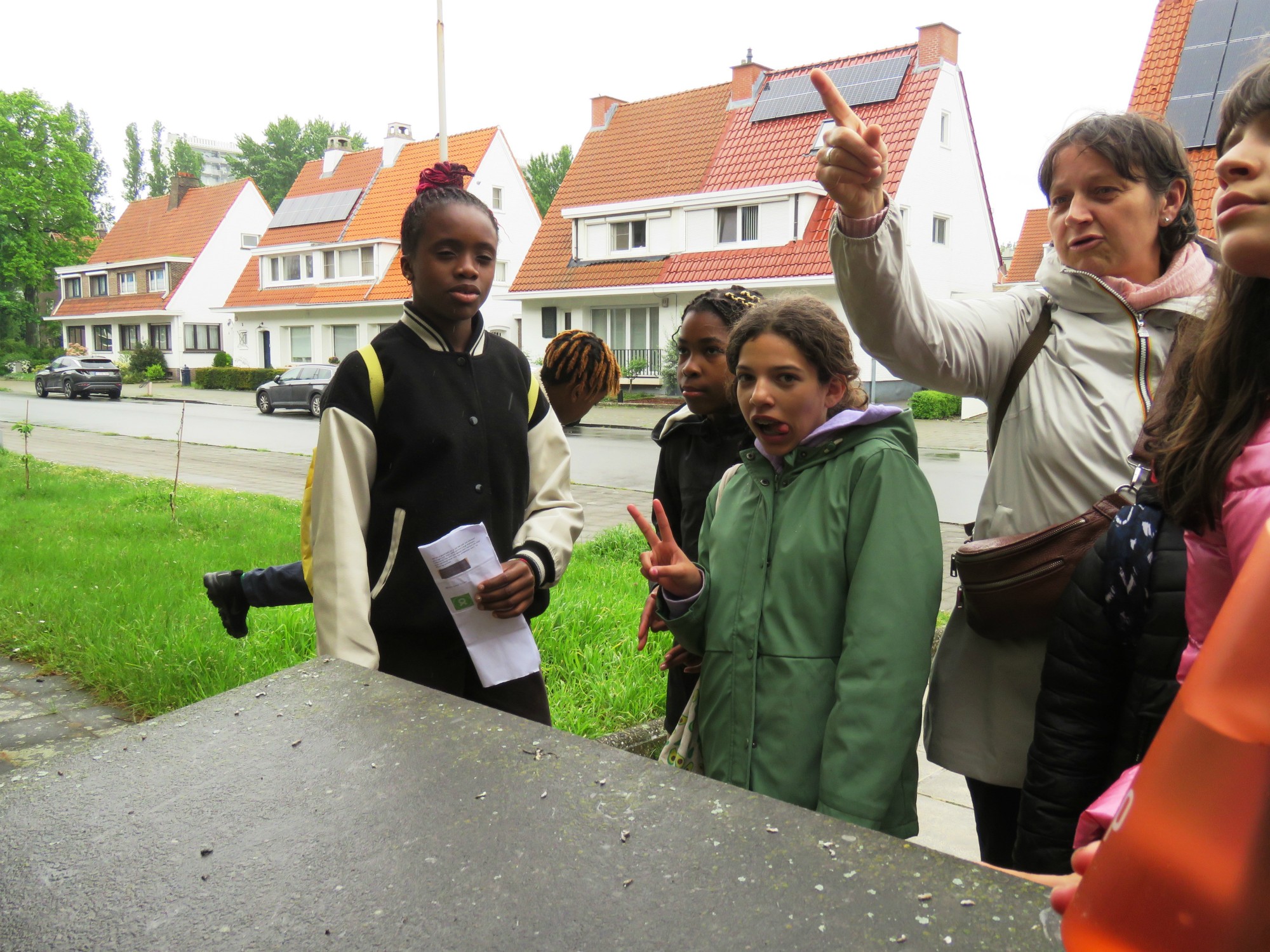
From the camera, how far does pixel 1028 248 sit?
105 feet

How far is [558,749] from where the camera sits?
1461 mm

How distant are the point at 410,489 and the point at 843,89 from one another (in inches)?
1041

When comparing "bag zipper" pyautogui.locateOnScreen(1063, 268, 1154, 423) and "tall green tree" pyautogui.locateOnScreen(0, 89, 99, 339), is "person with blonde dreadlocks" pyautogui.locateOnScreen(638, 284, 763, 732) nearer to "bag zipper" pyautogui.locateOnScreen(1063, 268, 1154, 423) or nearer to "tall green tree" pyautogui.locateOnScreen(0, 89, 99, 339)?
"bag zipper" pyautogui.locateOnScreen(1063, 268, 1154, 423)

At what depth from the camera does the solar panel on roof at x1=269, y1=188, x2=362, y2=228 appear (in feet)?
124

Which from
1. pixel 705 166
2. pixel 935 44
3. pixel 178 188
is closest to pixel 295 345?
pixel 178 188

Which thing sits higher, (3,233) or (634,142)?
(634,142)

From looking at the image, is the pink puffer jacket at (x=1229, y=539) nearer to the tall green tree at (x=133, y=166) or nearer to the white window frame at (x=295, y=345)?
the white window frame at (x=295, y=345)

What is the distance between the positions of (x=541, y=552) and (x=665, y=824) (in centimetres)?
125

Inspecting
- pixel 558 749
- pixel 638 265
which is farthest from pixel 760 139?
pixel 558 749

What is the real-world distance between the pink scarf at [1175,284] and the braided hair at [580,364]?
1.63 meters

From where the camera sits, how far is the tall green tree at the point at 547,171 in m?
60.0

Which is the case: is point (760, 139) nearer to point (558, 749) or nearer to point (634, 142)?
point (634, 142)

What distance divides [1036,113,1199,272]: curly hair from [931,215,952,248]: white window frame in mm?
25909

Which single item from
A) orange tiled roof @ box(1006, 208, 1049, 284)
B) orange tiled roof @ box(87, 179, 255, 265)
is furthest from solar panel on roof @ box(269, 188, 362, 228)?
orange tiled roof @ box(1006, 208, 1049, 284)
